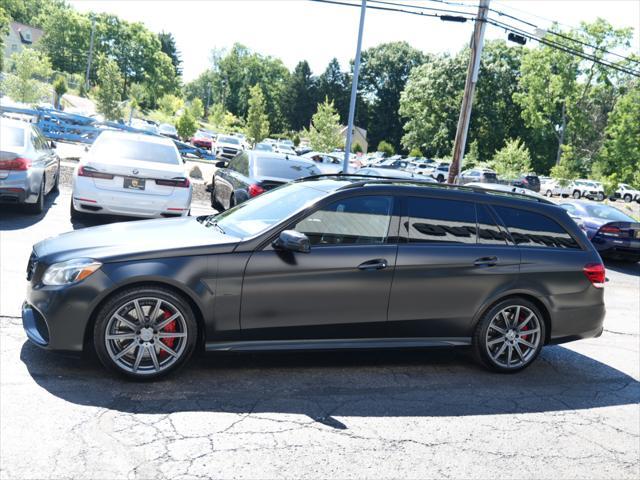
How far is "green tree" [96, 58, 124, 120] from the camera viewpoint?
144 feet

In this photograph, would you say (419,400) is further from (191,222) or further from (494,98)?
(494,98)

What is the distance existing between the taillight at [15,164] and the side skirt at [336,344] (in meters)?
6.65

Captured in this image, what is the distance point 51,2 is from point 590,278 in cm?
14584

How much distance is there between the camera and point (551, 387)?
568 cm

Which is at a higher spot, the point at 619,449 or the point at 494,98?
the point at 494,98

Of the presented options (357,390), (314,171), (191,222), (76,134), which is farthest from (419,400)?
(76,134)

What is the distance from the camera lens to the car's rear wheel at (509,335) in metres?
5.69

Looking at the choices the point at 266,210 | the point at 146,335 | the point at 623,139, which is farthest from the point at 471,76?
the point at 623,139

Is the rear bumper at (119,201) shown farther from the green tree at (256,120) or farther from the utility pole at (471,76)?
the green tree at (256,120)

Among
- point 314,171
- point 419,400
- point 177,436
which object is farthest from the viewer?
point 314,171

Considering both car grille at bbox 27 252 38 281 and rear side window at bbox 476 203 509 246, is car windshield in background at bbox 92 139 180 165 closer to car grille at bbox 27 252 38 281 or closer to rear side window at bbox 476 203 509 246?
car grille at bbox 27 252 38 281

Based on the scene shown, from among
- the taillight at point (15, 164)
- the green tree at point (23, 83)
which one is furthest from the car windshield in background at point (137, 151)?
the green tree at point (23, 83)

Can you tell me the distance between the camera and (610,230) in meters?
14.7

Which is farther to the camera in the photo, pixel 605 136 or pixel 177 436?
pixel 605 136
